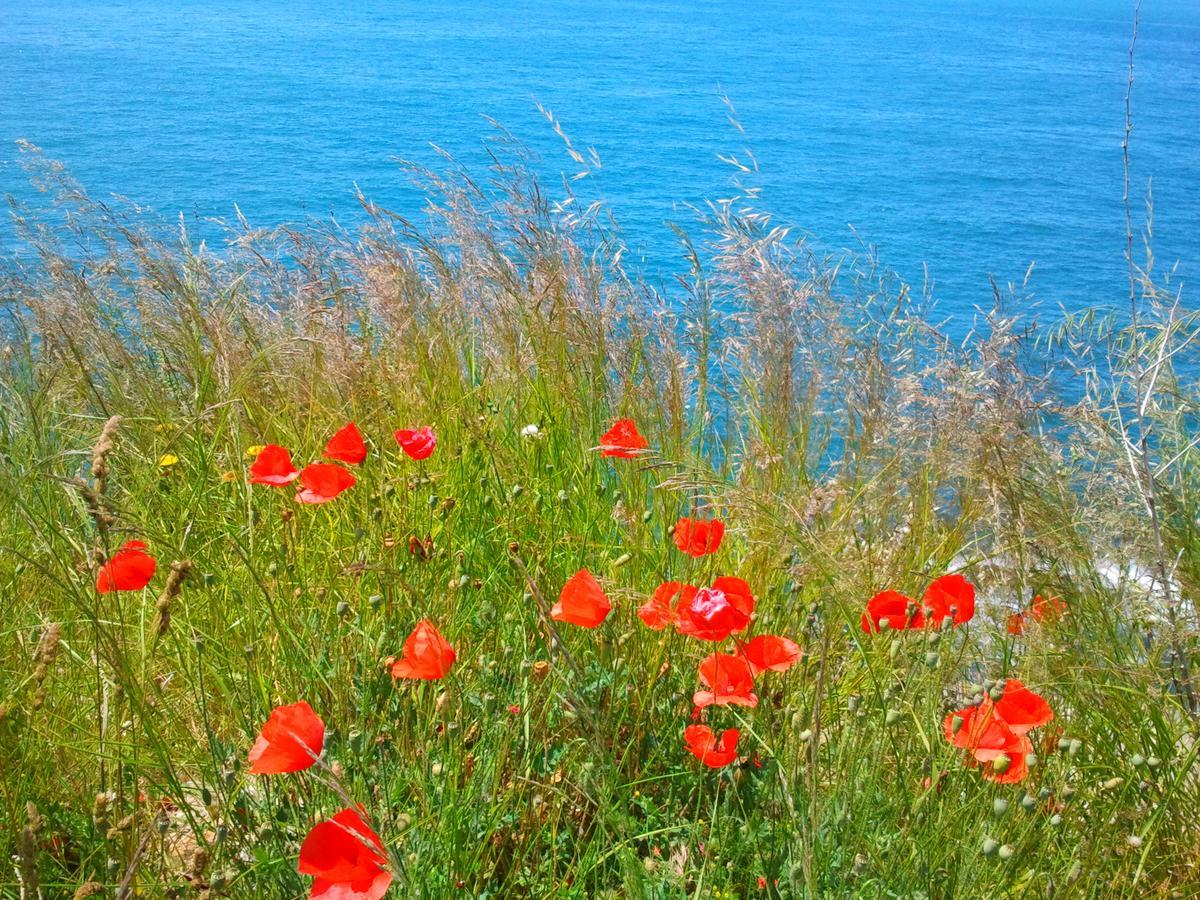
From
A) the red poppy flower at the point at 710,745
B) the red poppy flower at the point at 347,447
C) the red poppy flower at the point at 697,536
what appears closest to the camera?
the red poppy flower at the point at 710,745

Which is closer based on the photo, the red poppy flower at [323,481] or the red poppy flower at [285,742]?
the red poppy flower at [285,742]

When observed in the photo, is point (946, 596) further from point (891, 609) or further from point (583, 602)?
point (583, 602)

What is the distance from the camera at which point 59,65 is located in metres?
16.1

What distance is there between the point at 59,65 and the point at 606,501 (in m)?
17.0

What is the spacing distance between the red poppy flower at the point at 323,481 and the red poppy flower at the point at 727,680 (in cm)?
61

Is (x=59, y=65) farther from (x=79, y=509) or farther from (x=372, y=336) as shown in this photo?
(x=79, y=509)

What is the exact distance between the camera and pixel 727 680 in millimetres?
1348

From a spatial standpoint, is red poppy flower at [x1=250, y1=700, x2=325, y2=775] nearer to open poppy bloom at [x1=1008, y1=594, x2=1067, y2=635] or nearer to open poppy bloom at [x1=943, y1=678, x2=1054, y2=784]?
open poppy bloom at [x1=943, y1=678, x2=1054, y2=784]

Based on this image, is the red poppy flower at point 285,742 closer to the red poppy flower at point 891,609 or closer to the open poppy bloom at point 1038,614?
the red poppy flower at point 891,609

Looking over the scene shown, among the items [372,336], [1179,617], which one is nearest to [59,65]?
[372,336]

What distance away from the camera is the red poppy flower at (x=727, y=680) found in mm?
1328

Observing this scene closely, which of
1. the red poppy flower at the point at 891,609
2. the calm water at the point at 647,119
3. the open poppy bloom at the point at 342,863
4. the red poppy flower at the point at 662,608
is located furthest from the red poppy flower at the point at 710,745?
the calm water at the point at 647,119

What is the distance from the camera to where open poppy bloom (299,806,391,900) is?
3.29 feet

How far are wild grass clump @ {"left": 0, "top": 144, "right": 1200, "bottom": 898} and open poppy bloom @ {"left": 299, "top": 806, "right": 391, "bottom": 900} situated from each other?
0.04 metres
